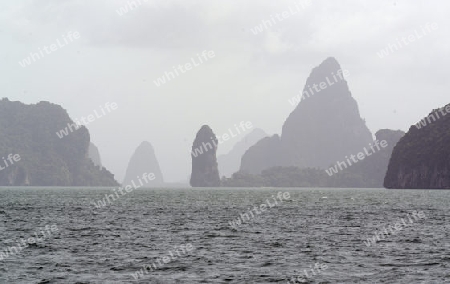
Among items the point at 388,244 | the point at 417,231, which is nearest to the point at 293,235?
the point at 388,244

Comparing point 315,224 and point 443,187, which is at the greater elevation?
point 315,224

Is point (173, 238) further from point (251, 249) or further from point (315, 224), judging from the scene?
point (315, 224)

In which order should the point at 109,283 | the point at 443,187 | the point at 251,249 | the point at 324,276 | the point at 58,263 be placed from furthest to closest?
the point at 443,187, the point at 251,249, the point at 58,263, the point at 324,276, the point at 109,283

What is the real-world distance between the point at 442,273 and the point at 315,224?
27344mm

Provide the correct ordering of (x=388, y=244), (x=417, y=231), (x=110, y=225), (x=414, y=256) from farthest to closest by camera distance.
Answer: (x=110, y=225) → (x=417, y=231) → (x=388, y=244) → (x=414, y=256)

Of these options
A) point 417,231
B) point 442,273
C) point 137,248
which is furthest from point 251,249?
point 417,231

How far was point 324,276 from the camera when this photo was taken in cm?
2908

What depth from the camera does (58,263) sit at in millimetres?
32594

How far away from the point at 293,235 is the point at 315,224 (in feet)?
34.9

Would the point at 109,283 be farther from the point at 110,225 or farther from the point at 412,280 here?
the point at 110,225

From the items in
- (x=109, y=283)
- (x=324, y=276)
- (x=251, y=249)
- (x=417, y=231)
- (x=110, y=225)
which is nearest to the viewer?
(x=109, y=283)

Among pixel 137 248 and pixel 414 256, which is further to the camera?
pixel 137 248

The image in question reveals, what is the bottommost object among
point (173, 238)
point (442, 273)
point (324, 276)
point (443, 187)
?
point (443, 187)

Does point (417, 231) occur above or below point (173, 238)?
below
